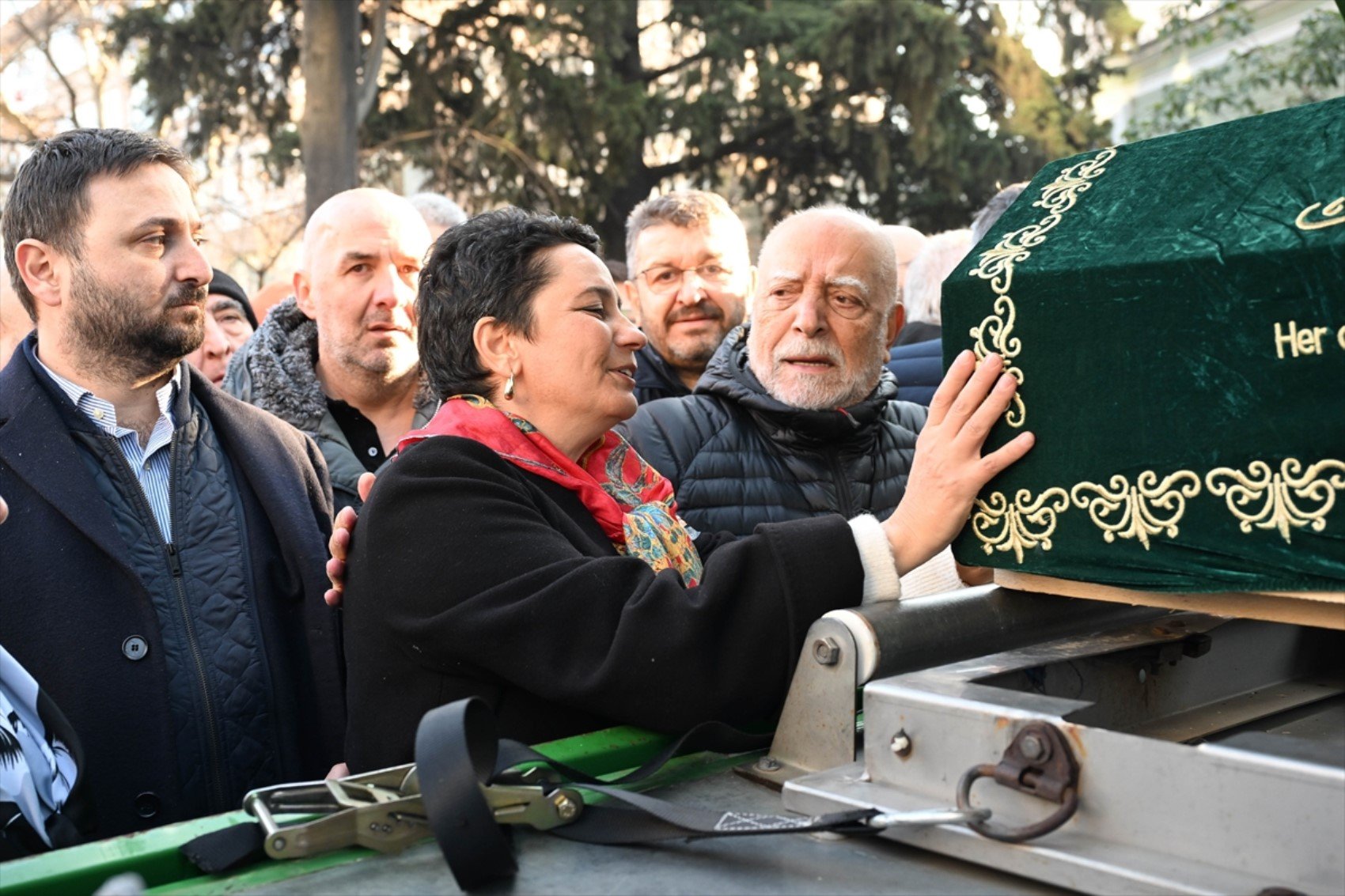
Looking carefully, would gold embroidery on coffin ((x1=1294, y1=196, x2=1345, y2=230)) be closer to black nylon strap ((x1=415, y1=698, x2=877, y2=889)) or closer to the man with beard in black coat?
black nylon strap ((x1=415, y1=698, x2=877, y2=889))

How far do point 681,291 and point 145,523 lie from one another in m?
2.13

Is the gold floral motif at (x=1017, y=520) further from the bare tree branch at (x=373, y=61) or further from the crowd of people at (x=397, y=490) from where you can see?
the bare tree branch at (x=373, y=61)

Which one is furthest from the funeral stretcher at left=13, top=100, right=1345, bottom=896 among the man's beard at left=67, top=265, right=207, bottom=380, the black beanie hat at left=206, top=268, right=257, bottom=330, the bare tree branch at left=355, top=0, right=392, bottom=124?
the bare tree branch at left=355, top=0, right=392, bottom=124

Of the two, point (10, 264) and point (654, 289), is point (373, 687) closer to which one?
point (10, 264)

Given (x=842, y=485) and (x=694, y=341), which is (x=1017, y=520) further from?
(x=694, y=341)

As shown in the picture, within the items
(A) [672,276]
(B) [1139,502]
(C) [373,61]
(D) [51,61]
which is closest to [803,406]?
(A) [672,276]

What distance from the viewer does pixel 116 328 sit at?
8.80ft

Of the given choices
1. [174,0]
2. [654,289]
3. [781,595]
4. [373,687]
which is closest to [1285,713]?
[781,595]

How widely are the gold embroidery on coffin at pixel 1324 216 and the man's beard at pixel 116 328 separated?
6.84 ft

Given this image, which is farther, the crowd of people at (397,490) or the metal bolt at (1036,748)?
the crowd of people at (397,490)

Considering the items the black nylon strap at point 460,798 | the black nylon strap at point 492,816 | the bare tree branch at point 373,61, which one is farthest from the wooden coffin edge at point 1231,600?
the bare tree branch at point 373,61

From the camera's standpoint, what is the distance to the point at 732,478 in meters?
3.26

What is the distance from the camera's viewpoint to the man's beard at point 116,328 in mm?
2682

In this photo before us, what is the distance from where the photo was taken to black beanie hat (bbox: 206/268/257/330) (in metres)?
4.77
